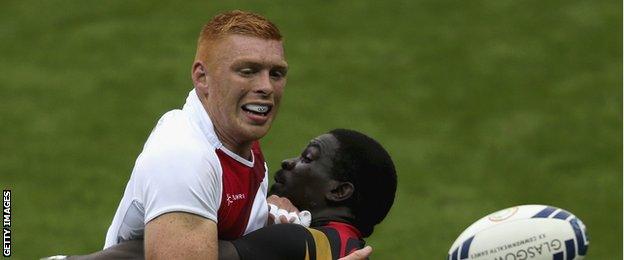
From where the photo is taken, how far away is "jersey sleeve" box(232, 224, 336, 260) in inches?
394

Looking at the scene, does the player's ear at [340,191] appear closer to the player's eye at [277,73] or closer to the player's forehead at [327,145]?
the player's forehead at [327,145]

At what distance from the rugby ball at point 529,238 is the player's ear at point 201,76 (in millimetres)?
2029

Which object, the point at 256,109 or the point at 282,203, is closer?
the point at 256,109

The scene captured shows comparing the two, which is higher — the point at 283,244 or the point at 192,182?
the point at 192,182

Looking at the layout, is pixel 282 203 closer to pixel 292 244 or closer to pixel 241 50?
pixel 292 244

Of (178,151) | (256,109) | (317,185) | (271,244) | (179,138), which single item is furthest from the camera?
(317,185)

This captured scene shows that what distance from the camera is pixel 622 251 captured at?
19375 mm

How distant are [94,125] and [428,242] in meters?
4.24

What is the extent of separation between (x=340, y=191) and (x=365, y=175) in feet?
0.60

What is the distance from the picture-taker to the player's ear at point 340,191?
11031 mm

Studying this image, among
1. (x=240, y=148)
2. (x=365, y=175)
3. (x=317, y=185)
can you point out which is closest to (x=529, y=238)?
(x=365, y=175)

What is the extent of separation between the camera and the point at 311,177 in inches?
436

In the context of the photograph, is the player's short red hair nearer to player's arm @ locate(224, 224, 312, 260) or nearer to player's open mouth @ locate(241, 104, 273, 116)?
player's open mouth @ locate(241, 104, 273, 116)

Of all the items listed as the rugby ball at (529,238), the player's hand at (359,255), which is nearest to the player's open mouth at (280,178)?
the player's hand at (359,255)
